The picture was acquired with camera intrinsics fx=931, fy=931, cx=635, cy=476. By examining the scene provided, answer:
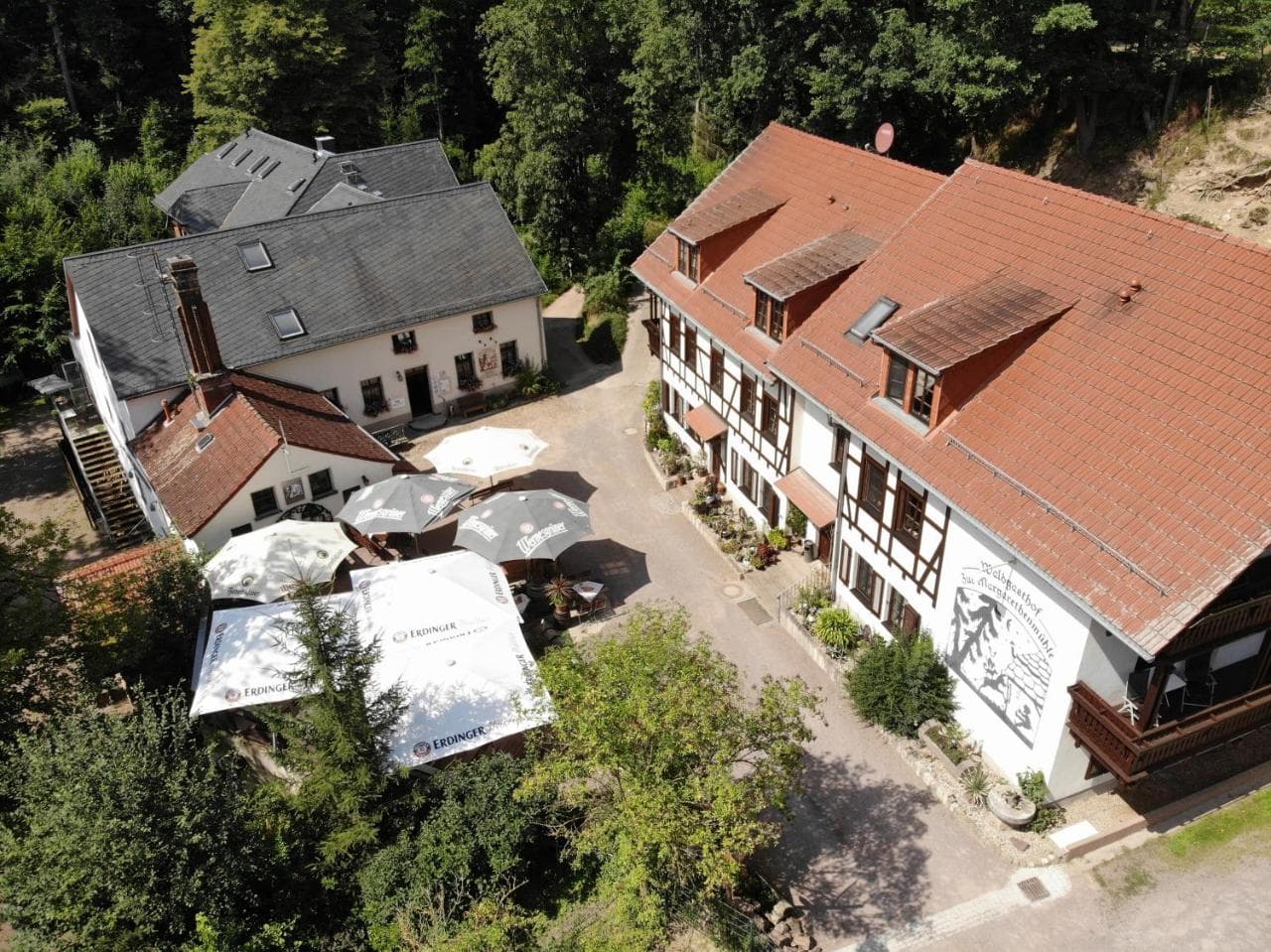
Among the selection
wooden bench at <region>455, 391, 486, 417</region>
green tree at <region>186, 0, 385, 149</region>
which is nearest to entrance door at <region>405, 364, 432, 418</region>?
wooden bench at <region>455, 391, 486, 417</region>

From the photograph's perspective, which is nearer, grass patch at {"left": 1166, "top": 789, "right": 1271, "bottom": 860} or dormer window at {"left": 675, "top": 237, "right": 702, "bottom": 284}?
grass patch at {"left": 1166, "top": 789, "right": 1271, "bottom": 860}

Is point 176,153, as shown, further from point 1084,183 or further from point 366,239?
point 1084,183

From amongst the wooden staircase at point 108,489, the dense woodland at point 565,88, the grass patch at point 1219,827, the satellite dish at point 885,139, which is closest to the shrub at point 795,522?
the satellite dish at point 885,139

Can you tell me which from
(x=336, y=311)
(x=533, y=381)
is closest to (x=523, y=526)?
(x=533, y=381)

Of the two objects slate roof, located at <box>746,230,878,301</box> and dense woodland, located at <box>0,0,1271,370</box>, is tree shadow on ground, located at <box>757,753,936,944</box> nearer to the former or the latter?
slate roof, located at <box>746,230,878,301</box>

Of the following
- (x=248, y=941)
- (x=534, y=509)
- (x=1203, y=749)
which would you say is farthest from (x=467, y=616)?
(x=1203, y=749)

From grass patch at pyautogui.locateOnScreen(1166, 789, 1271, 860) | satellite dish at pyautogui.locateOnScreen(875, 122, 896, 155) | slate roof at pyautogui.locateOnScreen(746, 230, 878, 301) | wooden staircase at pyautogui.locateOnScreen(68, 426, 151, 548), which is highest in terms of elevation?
satellite dish at pyautogui.locateOnScreen(875, 122, 896, 155)

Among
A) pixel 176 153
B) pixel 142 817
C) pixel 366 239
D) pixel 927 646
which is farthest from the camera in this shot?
pixel 176 153
